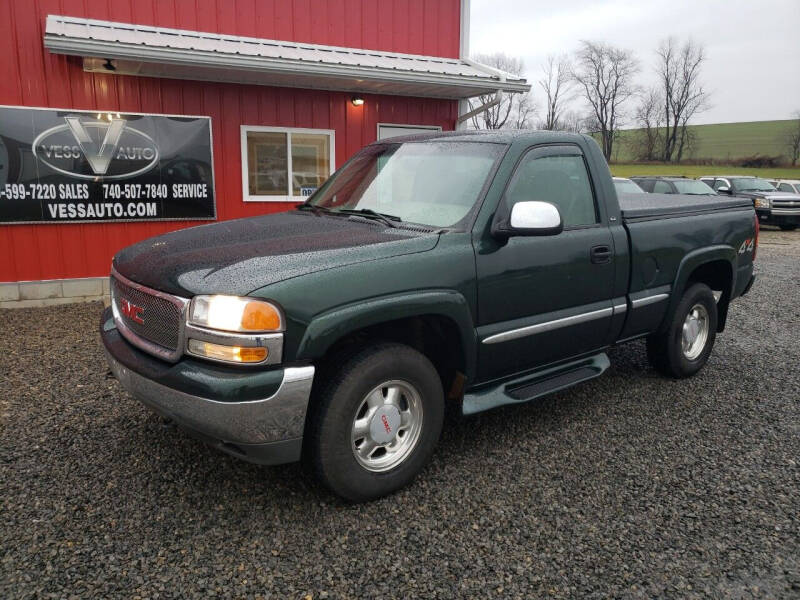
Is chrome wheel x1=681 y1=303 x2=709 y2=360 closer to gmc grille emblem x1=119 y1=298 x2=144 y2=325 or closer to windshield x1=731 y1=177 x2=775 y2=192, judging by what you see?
gmc grille emblem x1=119 y1=298 x2=144 y2=325

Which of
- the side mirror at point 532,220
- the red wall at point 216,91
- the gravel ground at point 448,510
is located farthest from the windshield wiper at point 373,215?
the red wall at point 216,91

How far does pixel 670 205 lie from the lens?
191 inches

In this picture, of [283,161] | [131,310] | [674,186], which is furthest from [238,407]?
[674,186]

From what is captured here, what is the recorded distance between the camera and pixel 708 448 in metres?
3.86

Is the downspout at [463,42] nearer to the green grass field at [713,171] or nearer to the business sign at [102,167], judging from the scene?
the business sign at [102,167]

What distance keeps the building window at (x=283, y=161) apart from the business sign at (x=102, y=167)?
58cm

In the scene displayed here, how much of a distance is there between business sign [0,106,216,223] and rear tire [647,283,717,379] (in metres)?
6.03

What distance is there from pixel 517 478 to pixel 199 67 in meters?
6.21

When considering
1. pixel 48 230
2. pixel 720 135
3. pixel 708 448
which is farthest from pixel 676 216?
pixel 720 135

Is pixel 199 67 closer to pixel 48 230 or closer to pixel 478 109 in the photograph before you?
pixel 48 230

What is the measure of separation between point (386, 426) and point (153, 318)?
4.17ft

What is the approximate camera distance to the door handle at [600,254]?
3.97 metres

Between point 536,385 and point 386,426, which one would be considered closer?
point 386,426

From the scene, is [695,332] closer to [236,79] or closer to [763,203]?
[236,79]
